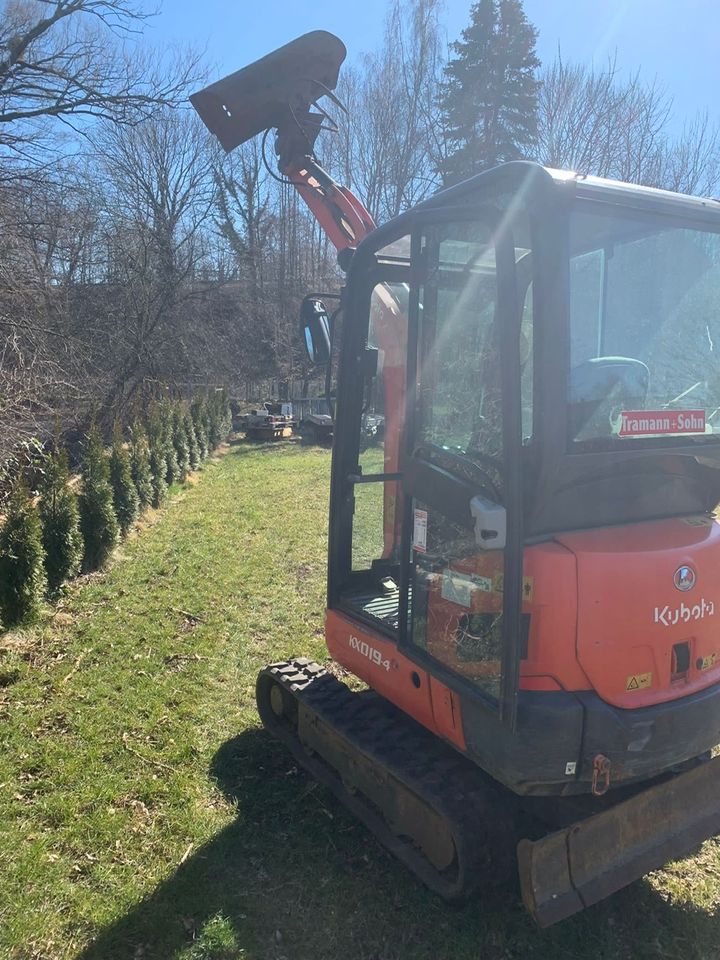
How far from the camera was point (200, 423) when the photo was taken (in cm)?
1579

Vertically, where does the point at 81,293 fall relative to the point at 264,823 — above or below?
above

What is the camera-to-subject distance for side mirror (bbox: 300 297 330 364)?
131 inches

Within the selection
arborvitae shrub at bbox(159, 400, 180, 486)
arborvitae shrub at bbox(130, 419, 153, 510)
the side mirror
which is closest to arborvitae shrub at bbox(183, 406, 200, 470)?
arborvitae shrub at bbox(159, 400, 180, 486)

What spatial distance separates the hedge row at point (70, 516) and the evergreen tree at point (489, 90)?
17.5m

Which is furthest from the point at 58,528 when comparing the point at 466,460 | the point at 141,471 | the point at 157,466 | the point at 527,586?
the point at 527,586

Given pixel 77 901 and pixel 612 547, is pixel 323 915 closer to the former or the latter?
pixel 77 901

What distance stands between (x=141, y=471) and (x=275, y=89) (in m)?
6.35

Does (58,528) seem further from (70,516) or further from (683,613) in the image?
(683,613)

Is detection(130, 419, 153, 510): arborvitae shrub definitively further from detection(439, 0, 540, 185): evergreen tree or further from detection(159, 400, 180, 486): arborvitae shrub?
detection(439, 0, 540, 185): evergreen tree

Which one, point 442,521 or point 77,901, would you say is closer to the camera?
point 442,521

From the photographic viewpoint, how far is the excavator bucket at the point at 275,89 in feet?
13.9

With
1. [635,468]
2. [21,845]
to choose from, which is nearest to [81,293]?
[21,845]

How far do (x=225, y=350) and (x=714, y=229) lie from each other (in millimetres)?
23473

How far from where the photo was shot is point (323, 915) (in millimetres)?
Result: 2795
